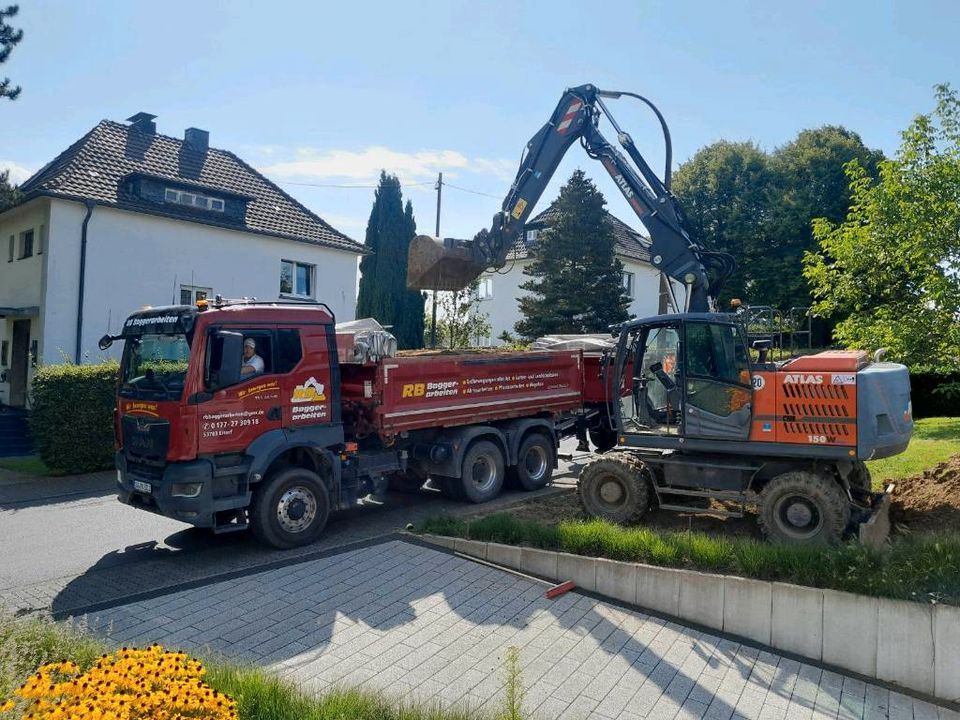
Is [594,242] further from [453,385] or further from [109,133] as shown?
[453,385]

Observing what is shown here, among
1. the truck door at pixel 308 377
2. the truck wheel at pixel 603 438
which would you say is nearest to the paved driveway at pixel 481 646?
the truck door at pixel 308 377

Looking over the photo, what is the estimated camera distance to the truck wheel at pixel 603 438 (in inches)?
514

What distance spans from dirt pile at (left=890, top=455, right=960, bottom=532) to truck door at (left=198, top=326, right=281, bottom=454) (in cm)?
721

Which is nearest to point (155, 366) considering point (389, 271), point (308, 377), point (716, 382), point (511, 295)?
point (308, 377)

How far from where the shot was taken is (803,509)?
306 inches

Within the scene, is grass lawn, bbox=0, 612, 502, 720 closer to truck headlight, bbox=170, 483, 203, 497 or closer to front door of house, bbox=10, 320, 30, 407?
truck headlight, bbox=170, 483, 203, 497

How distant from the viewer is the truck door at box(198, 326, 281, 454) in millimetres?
7652

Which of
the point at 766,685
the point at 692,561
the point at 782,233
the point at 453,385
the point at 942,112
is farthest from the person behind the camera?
the point at 782,233

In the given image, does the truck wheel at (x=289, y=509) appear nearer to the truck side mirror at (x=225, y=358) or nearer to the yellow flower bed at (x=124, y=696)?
the truck side mirror at (x=225, y=358)

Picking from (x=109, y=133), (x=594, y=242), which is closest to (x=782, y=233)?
(x=594, y=242)

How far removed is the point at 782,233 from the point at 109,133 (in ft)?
90.2

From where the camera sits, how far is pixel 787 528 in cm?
782

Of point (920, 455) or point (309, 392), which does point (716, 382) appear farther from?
point (920, 455)

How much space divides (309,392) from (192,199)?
13891 millimetres
